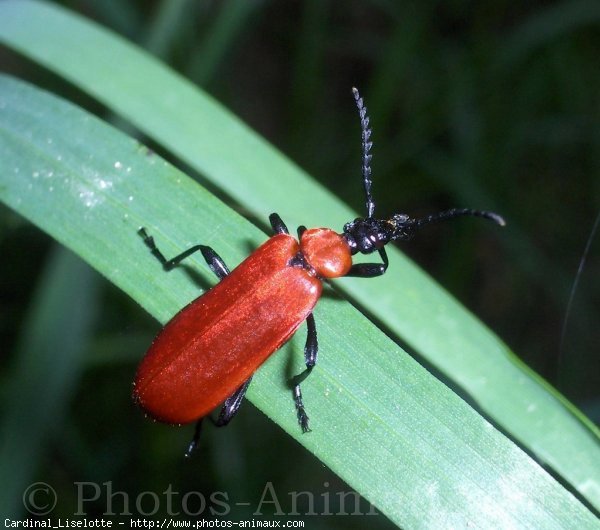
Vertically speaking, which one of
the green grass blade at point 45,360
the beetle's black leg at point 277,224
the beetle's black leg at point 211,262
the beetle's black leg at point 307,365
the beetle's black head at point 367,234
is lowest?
the green grass blade at point 45,360

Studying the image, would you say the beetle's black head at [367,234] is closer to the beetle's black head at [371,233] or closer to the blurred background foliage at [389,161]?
the beetle's black head at [371,233]

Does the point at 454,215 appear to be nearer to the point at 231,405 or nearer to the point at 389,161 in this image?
the point at 231,405

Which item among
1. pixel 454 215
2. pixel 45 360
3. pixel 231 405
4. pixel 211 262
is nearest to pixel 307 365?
pixel 231 405

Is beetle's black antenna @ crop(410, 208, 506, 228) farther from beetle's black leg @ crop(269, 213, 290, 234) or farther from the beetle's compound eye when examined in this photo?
beetle's black leg @ crop(269, 213, 290, 234)

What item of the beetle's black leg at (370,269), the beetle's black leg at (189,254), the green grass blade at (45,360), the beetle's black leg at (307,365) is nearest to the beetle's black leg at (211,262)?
the beetle's black leg at (189,254)

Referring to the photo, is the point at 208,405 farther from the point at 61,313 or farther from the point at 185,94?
the point at 185,94

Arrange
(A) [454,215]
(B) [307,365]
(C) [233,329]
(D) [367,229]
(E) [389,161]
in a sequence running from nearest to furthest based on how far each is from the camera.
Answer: (B) [307,365] → (C) [233,329] → (A) [454,215] → (D) [367,229] → (E) [389,161]
